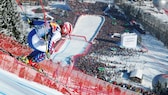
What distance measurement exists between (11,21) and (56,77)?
8.85 metres

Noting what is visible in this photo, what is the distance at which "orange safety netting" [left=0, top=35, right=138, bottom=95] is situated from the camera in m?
14.5

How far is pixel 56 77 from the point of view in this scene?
1709 centimetres

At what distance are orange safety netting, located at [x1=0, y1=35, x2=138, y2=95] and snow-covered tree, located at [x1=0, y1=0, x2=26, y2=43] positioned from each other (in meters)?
2.31

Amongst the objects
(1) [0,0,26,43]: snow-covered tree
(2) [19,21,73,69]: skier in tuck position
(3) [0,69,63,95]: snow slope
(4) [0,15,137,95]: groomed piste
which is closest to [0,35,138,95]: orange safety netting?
(4) [0,15,137,95]: groomed piste

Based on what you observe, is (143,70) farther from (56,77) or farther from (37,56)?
(37,56)

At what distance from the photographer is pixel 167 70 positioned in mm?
33094

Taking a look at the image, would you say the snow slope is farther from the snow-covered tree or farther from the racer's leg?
the snow-covered tree

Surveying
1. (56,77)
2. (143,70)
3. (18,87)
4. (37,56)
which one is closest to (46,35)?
(37,56)

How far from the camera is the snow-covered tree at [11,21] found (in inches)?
938

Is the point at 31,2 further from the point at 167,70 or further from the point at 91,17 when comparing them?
the point at 167,70

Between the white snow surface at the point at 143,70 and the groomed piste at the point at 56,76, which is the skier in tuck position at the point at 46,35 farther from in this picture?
the white snow surface at the point at 143,70

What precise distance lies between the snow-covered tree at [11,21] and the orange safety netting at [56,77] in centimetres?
231

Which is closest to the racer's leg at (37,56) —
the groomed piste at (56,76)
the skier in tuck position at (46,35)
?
the skier in tuck position at (46,35)

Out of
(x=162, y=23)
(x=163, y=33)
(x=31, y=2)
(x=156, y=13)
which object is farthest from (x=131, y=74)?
(x=31, y=2)
